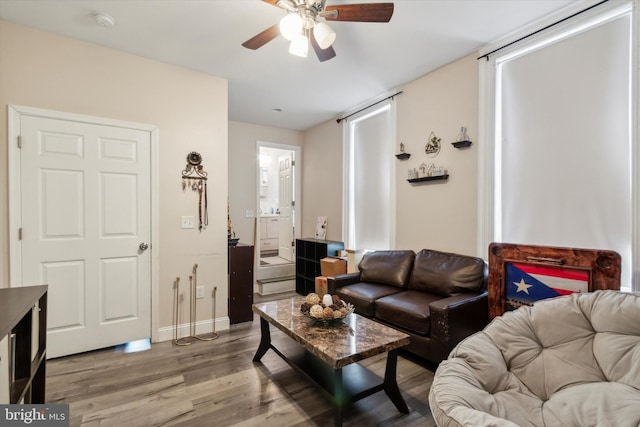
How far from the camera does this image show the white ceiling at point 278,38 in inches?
85.3

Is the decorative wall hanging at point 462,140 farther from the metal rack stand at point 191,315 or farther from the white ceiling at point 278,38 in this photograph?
the metal rack stand at point 191,315

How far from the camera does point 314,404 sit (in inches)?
77.4

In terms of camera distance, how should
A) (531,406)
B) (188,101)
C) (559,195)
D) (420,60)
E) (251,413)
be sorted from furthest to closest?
(188,101) < (420,60) < (559,195) < (251,413) < (531,406)

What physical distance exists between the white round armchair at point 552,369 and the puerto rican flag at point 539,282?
58cm

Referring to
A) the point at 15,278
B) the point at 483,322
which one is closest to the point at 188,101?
the point at 15,278

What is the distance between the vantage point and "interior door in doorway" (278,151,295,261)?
5.59 metres

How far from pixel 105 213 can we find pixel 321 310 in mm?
2224

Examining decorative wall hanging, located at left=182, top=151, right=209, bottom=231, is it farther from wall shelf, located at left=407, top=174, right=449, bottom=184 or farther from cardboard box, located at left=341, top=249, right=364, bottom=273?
wall shelf, located at left=407, top=174, right=449, bottom=184

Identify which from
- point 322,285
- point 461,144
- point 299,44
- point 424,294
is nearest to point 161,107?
point 299,44

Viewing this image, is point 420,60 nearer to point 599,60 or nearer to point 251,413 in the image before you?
point 599,60

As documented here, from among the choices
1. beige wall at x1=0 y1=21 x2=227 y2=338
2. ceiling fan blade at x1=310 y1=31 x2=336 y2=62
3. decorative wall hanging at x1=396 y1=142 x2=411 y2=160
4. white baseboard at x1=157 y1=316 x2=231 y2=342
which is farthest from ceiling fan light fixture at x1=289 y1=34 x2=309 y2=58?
white baseboard at x1=157 y1=316 x2=231 y2=342

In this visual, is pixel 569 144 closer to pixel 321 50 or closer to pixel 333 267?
pixel 321 50

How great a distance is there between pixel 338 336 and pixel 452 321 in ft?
3.08

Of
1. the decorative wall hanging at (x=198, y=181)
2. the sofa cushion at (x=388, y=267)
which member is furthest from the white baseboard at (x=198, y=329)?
the sofa cushion at (x=388, y=267)
